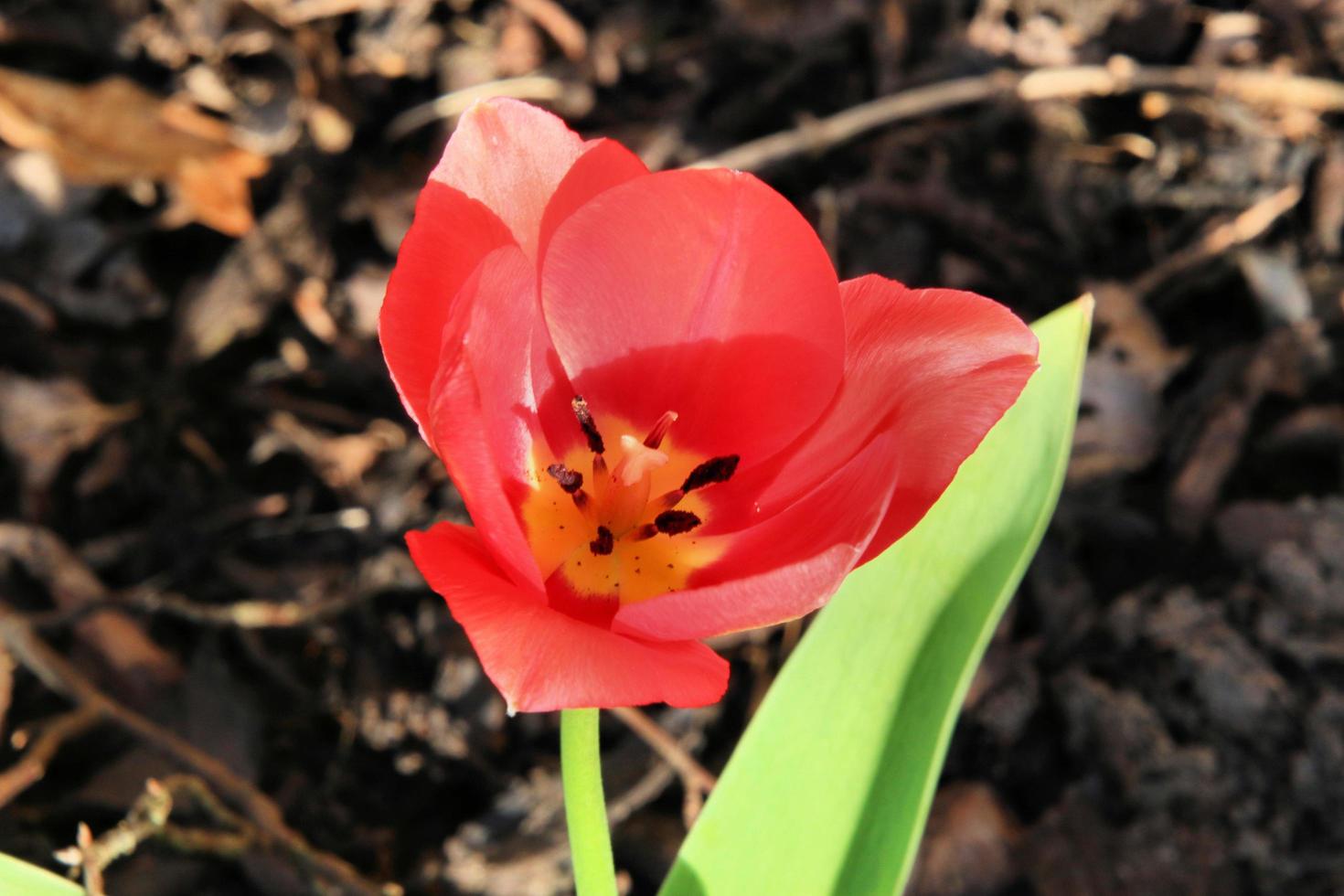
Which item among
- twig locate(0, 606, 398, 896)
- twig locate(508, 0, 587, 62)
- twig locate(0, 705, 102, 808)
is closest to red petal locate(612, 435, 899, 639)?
twig locate(0, 606, 398, 896)

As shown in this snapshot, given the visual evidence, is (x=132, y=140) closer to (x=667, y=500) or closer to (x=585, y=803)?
(x=667, y=500)

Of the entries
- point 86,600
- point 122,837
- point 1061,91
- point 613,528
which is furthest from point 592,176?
point 1061,91

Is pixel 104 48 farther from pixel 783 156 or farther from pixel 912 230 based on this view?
pixel 912 230

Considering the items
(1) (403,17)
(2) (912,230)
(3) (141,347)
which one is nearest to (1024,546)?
(2) (912,230)

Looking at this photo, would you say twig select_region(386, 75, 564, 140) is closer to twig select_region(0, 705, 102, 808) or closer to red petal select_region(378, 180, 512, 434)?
twig select_region(0, 705, 102, 808)

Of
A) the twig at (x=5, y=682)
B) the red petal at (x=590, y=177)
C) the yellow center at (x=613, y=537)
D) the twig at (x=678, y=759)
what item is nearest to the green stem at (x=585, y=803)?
the yellow center at (x=613, y=537)

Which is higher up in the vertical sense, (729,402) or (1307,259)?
(729,402)

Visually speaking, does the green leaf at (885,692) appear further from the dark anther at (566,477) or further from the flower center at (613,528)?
the dark anther at (566,477)
